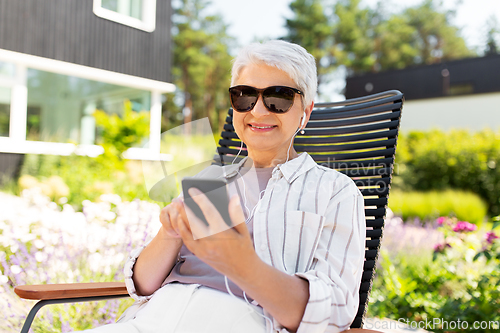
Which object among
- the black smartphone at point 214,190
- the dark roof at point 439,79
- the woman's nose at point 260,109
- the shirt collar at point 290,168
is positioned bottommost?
the black smartphone at point 214,190

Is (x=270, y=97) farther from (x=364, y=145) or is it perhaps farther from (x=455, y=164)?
(x=455, y=164)

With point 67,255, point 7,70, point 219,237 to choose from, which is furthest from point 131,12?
point 219,237

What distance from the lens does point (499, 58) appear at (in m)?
16.4

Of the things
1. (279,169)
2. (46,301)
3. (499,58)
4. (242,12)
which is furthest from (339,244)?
(242,12)

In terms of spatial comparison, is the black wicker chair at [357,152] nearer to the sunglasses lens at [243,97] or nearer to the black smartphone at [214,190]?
the sunglasses lens at [243,97]

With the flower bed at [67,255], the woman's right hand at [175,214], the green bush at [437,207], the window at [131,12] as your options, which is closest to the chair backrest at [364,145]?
the woman's right hand at [175,214]

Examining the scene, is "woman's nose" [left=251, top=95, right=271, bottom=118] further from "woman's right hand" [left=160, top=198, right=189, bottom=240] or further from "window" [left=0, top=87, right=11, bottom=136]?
"window" [left=0, top=87, right=11, bottom=136]

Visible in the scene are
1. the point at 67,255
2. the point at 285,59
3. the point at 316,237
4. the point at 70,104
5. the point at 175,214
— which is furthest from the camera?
the point at 70,104

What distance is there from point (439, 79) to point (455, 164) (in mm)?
8645

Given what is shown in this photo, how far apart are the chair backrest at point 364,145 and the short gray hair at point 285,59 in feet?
1.43

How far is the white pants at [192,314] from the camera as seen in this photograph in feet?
4.20

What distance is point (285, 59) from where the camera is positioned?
1.52 m

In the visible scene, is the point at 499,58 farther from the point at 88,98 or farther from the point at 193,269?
the point at 193,269

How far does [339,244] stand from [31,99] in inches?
328
